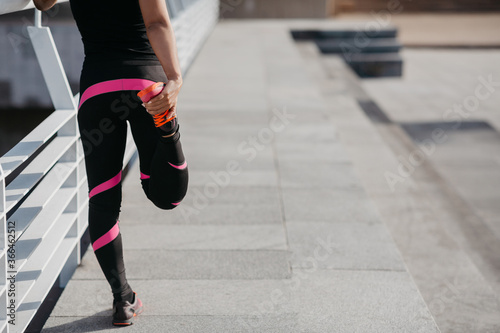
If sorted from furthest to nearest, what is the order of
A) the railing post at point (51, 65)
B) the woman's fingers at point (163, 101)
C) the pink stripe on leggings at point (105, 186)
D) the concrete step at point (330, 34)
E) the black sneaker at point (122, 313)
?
the concrete step at point (330, 34)
the railing post at point (51, 65)
the black sneaker at point (122, 313)
the pink stripe on leggings at point (105, 186)
the woman's fingers at point (163, 101)

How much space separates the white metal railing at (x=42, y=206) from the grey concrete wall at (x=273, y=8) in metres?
20.0

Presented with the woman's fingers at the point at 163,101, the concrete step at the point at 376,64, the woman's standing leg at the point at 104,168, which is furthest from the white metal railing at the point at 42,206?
the concrete step at the point at 376,64

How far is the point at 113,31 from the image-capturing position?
2383 millimetres

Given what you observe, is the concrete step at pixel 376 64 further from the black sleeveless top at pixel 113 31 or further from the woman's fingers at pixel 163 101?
the woman's fingers at pixel 163 101

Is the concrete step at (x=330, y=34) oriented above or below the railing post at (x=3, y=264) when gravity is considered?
below

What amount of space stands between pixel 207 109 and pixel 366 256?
4.54 m

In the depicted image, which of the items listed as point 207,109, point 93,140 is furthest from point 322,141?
point 93,140

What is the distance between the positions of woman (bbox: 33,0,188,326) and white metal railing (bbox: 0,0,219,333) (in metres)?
0.36

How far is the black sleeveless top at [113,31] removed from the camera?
7.68ft

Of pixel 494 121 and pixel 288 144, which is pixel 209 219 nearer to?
pixel 288 144

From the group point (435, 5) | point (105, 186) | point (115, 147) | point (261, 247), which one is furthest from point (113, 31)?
point (435, 5)

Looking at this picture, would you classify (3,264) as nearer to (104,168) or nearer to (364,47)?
(104,168)

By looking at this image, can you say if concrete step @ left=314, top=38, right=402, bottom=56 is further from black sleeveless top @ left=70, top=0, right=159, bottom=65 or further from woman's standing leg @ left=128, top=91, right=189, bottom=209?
black sleeveless top @ left=70, top=0, right=159, bottom=65

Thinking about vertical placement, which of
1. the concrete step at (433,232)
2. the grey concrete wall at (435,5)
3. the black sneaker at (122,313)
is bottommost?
the grey concrete wall at (435,5)
